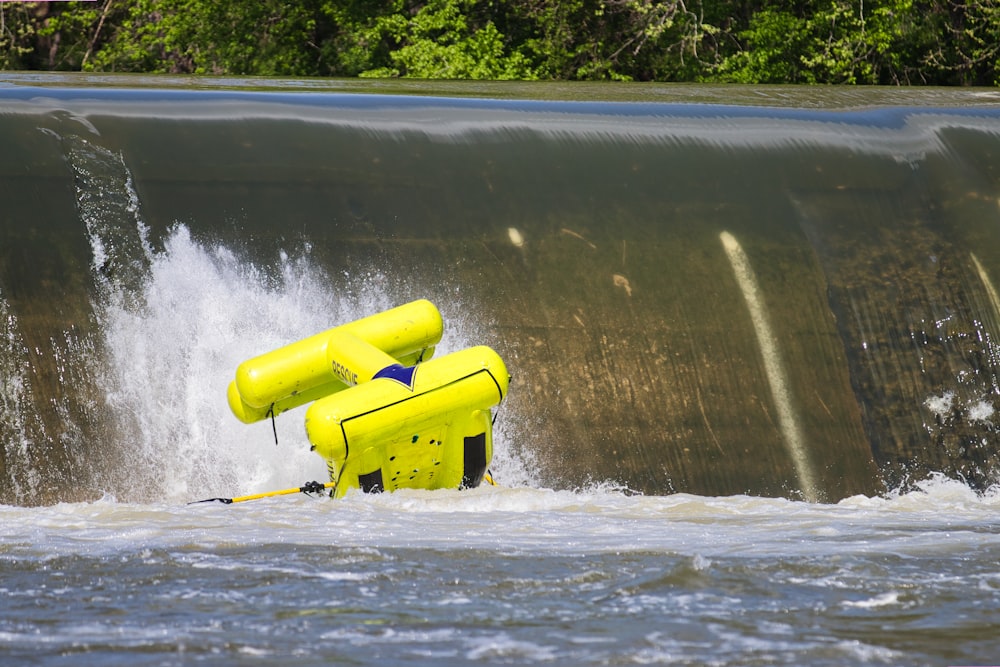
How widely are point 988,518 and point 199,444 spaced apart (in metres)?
2.96

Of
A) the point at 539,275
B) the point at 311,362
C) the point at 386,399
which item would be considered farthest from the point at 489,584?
the point at 539,275

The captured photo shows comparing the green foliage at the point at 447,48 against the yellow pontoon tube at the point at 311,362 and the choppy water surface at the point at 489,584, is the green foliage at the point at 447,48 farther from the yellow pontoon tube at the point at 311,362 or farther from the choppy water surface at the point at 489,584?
the choppy water surface at the point at 489,584

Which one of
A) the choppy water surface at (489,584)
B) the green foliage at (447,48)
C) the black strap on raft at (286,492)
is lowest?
the choppy water surface at (489,584)

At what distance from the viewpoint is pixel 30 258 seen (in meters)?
5.10

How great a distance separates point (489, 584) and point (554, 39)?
365 inches

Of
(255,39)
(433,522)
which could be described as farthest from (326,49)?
(433,522)

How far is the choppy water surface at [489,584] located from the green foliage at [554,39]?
24.6 ft

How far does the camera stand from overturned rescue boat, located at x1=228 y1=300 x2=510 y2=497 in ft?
12.6

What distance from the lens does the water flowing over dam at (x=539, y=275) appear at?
5012mm

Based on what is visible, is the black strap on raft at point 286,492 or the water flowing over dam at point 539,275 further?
the water flowing over dam at point 539,275

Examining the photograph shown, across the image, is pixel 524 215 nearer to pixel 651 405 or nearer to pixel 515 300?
pixel 515 300

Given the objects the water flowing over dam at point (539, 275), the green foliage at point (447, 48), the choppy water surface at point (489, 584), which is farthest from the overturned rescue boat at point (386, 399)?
the green foliage at point (447, 48)

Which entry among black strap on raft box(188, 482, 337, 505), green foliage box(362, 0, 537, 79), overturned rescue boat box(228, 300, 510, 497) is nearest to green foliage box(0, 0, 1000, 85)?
green foliage box(362, 0, 537, 79)

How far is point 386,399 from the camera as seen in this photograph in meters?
3.85
